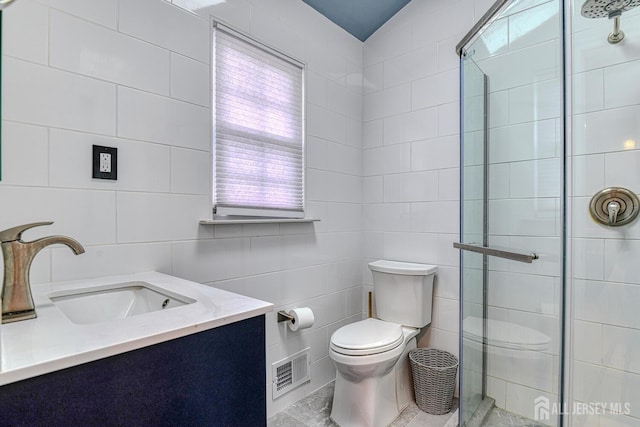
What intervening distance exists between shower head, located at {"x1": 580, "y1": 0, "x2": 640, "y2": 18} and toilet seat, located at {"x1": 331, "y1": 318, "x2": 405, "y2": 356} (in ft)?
5.58

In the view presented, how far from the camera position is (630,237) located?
58.7 inches

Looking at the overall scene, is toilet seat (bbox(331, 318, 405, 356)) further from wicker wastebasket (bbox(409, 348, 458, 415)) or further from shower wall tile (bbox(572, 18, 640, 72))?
shower wall tile (bbox(572, 18, 640, 72))

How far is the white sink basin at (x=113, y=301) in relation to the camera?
103cm

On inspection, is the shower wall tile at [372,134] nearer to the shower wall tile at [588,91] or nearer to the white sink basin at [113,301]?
the shower wall tile at [588,91]

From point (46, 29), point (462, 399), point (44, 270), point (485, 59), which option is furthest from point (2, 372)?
point (485, 59)

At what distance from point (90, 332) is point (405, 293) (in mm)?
1705

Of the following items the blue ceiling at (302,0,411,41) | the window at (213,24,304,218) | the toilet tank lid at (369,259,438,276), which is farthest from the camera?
the blue ceiling at (302,0,411,41)

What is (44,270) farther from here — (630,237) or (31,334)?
(630,237)

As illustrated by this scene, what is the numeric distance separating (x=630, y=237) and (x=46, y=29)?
2.40 meters

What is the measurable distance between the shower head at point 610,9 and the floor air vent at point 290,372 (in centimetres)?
215

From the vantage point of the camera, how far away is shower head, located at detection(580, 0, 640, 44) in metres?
1.40

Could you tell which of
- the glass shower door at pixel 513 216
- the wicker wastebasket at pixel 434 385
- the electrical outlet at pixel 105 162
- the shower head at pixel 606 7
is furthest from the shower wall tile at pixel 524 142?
the electrical outlet at pixel 105 162

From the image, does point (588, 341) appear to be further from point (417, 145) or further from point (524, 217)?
point (417, 145)

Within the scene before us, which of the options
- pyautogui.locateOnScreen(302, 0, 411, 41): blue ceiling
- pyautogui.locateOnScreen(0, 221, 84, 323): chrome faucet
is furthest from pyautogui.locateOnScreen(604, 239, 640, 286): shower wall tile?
pyautogui.locateOnScreen(0, 221, 84, 323): chrome faucet
